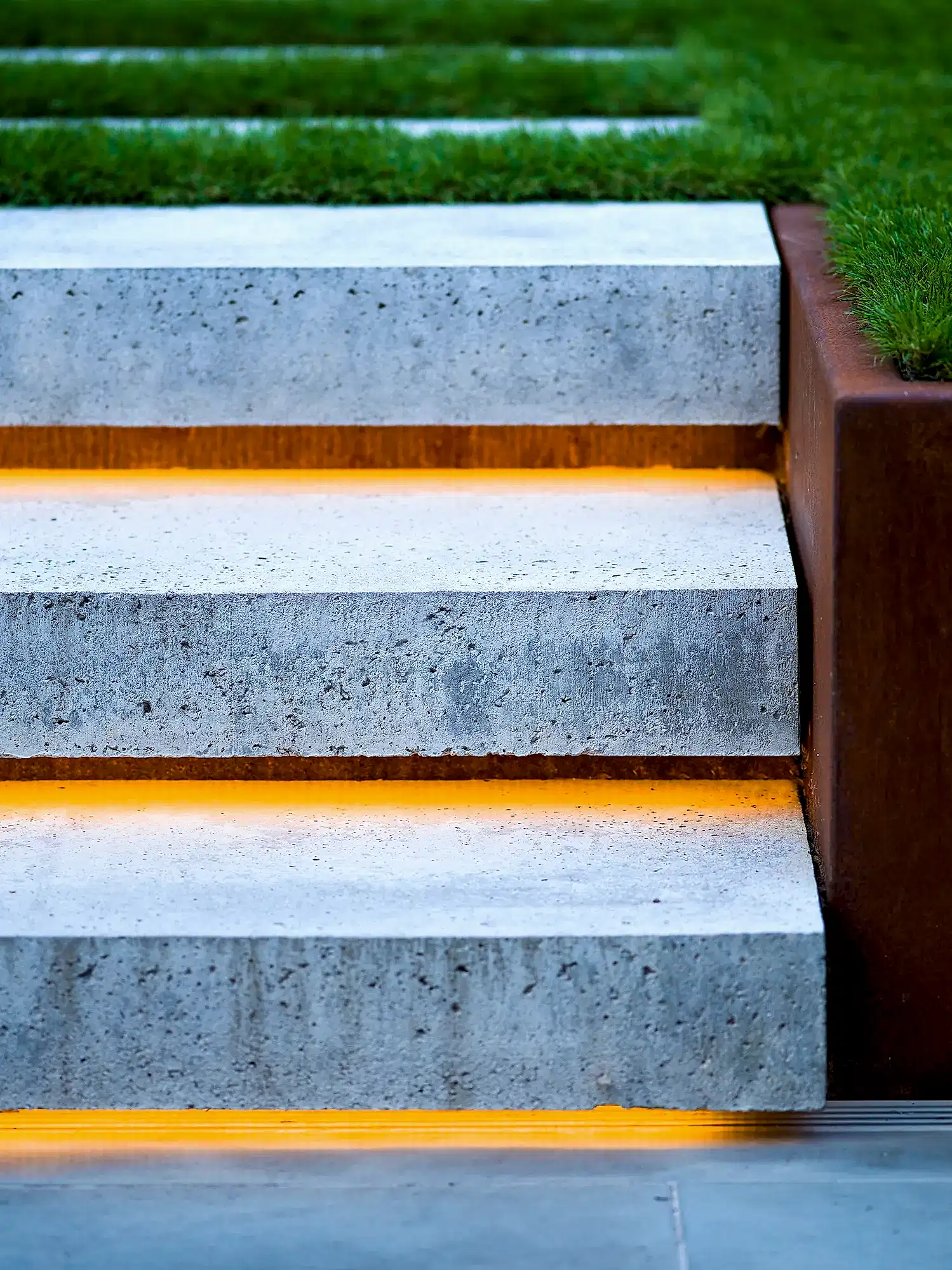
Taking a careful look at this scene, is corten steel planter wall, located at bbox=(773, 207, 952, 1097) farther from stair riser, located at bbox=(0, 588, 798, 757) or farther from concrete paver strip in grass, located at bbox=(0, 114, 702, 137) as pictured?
concrete paver strip in grass, located at bbox=(0, 114, 702, 137)

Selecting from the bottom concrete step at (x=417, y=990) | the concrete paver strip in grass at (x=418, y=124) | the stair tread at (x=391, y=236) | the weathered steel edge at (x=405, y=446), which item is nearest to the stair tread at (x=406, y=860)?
the bottom concrete step at (x=417, y=990)

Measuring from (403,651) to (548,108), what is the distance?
1.64 meters

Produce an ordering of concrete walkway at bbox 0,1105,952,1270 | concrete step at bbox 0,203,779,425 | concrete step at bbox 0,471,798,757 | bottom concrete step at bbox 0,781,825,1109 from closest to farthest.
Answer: concrete walkway at bbox 0,1105,952,1270 → bottom concrete step at bbox 0,781,825,1109 → concrete step at bbox 0,471,798,757 → concrete step at bbox 0,203,779,425

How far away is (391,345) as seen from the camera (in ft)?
5.66

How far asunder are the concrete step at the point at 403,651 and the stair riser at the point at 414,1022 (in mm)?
269

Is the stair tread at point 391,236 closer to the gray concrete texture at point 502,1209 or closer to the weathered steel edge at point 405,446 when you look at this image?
the weathered steel edge at point 405,446

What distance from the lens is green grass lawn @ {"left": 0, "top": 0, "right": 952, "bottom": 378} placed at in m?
1.86

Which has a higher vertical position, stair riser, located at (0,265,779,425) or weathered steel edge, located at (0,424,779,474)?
stair riser, located at (0,265,779,425)

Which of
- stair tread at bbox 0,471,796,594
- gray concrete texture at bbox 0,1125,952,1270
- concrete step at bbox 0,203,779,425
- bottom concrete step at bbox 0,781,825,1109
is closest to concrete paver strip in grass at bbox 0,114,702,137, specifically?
concrete step at bbox 0,203,779,425

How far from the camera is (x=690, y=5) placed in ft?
12.3

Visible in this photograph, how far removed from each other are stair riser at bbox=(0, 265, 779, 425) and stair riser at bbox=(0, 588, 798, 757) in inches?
15.9

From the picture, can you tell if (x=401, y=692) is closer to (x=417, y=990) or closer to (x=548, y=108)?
(x=417, y=990)

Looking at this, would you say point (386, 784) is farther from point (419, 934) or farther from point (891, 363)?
point (891, 363)

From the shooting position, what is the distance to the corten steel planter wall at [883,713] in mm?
1240
